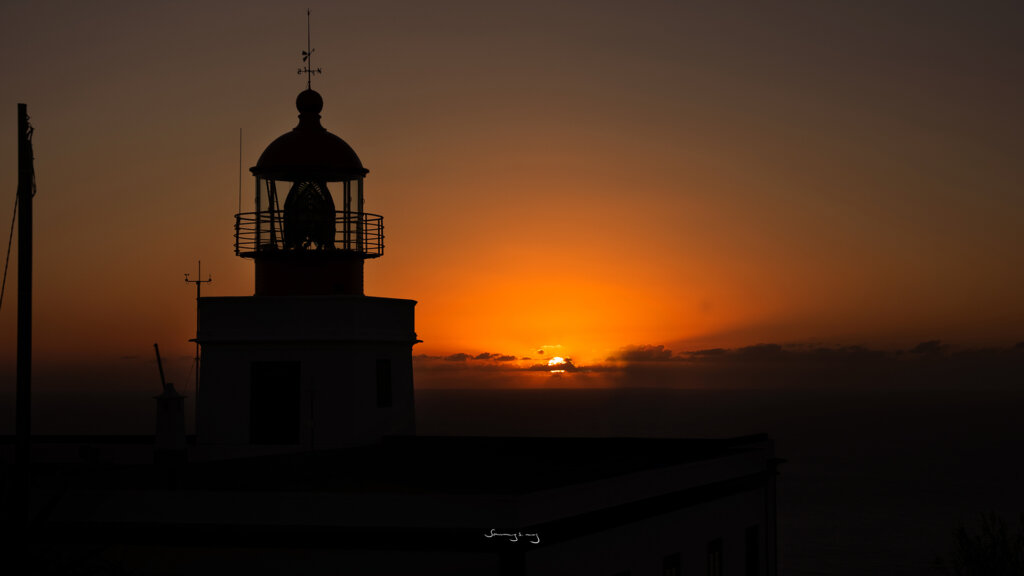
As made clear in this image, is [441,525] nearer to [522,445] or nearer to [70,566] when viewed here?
[70,566]

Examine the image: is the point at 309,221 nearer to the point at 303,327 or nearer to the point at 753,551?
the point at 303,327

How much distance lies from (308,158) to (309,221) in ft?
4.43

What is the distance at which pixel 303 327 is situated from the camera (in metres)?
26.3

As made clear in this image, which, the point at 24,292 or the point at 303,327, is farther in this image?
the point at 303,327

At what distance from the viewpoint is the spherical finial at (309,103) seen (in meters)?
28.0

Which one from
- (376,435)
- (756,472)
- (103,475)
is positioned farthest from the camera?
(376,435)

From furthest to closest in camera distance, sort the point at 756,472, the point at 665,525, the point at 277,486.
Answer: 1. the point at 756,472
2. the point at 665,525
3. the point at 277,486

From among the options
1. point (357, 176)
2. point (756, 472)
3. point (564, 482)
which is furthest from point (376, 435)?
point (564, 482)

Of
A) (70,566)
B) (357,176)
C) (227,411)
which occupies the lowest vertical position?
(70,566)

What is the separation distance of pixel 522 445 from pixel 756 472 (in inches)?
196

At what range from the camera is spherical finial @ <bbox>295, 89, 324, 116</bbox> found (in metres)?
28.0

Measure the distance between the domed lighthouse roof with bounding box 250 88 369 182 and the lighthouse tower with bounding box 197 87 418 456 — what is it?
0.02 m

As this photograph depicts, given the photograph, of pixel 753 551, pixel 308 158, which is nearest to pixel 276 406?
pixel 308 158

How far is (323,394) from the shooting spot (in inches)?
1035
